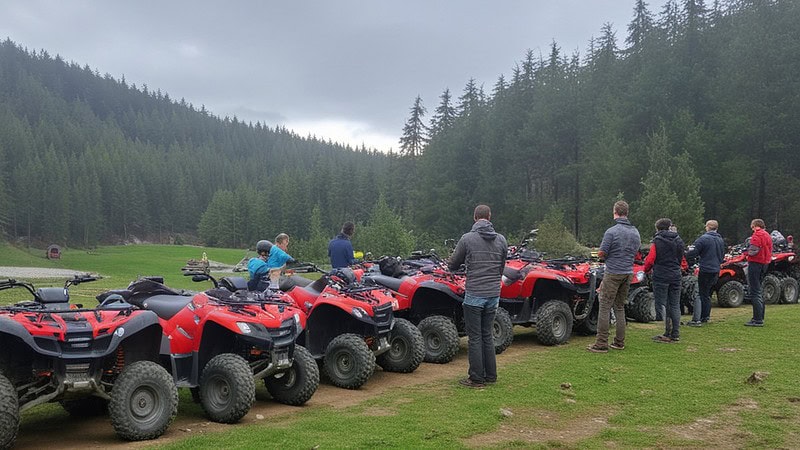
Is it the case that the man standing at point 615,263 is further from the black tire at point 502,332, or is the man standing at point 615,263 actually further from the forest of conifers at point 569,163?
the forest of conifers at point 569,163

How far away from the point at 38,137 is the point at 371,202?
77152 millimetres

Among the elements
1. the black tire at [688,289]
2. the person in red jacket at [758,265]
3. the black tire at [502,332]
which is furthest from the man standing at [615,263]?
the black tire at [688,289]

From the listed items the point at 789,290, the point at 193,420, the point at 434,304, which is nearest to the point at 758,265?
the point at 789,290

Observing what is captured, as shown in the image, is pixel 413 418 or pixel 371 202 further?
pixel 371 202

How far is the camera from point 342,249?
1057 centimetres

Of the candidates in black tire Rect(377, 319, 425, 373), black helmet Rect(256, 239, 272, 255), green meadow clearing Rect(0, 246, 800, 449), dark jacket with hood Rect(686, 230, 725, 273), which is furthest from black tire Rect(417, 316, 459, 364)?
dark jacket with hood Rect(686, 230, 725, 273)

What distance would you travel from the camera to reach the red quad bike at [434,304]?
870cm

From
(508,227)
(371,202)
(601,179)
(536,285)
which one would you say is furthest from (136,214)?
(536,285)

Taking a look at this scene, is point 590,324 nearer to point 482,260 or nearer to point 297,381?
point 482,260

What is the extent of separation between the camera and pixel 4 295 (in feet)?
60.5

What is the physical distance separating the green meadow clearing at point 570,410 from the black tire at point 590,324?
156 centimetres

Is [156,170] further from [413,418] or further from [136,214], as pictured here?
[413,418]

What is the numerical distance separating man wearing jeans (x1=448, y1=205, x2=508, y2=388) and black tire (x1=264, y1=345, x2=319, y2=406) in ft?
6.04

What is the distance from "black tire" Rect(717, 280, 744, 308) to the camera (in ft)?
48.4
